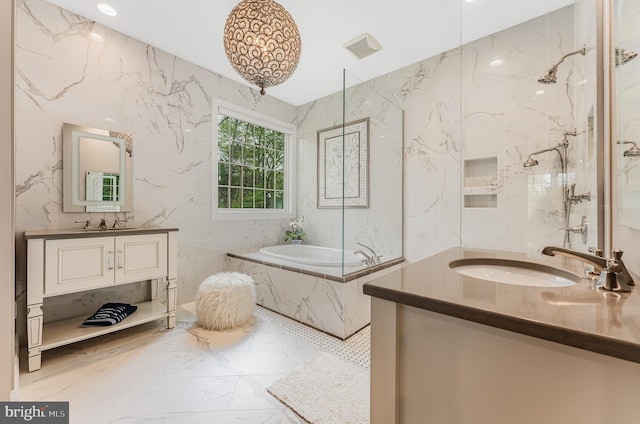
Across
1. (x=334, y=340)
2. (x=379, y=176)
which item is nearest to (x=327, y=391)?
(x=334, y=340)

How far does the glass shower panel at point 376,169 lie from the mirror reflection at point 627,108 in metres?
1.96

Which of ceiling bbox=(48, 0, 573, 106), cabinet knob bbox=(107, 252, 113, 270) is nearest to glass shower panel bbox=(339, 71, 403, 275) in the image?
ceiling bbox=(48, 0, 573, 106)

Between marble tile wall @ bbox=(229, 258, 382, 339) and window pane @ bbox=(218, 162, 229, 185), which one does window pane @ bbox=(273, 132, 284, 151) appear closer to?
window pane @ bbox=(218, 162, 229, 185)

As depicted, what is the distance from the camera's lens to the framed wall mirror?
2068mm

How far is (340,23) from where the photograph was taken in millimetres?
2168

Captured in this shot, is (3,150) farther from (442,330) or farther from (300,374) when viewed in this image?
(300,374)

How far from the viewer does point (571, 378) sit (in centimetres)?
48

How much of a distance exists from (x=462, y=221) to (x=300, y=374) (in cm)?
196

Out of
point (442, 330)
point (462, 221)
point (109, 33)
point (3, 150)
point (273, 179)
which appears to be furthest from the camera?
point (273, 179)

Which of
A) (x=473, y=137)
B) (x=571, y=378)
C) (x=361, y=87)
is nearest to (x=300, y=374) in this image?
(x=571, y=378)

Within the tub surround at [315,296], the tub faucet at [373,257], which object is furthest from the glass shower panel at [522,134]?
the tub surround at [315,296]

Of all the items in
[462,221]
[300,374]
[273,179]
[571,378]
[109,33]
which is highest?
[109,33]

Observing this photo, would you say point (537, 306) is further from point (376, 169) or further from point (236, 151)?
point (236, 151)

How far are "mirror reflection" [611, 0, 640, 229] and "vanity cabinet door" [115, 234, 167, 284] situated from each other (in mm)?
2674
